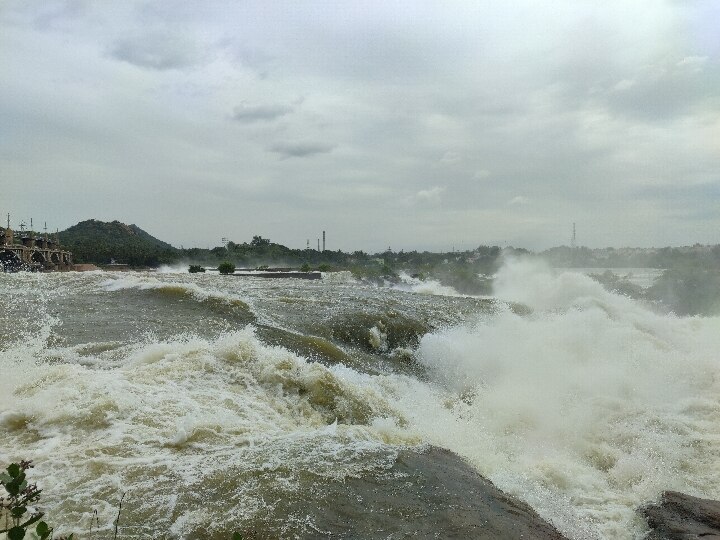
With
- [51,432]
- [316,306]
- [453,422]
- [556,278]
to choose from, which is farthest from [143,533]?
[556,278]

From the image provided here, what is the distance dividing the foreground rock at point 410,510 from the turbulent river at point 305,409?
5 cm

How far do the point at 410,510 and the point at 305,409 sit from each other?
2.87m

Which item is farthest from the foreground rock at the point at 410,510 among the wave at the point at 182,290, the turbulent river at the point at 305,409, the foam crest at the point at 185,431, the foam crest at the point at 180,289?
the foam crest at the point at 180,289

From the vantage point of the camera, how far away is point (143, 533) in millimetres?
3471

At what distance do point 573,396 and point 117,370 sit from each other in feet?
27.8

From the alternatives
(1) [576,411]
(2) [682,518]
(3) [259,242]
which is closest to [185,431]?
(2) [682,518]

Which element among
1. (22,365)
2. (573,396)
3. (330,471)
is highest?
(22,365)

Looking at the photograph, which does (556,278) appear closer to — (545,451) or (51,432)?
(545,451)

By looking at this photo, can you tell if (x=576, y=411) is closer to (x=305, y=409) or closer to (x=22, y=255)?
(x=305, y=409)

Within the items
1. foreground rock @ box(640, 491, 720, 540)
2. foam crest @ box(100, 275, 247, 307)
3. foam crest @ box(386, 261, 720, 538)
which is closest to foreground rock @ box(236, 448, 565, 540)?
foam crest @ box(386, 261, 720, 538)

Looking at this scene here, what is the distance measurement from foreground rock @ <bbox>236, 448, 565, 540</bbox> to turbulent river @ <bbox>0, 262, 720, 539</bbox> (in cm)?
5

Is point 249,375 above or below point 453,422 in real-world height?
above

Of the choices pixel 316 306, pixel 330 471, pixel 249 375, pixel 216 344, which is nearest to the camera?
pixel 330 471

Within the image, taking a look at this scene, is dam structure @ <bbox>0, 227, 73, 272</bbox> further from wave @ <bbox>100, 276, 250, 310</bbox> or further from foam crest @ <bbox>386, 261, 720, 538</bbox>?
foam crest @ <bbox>386, 261, 720, 538</bbox>
